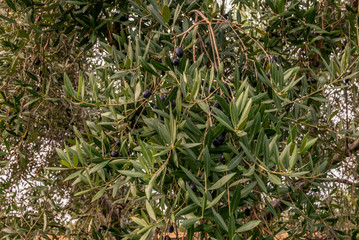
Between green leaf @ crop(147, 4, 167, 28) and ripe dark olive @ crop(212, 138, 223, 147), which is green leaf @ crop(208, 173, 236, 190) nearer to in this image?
ripe dark olive @ crop(212, 138, 223, 147)

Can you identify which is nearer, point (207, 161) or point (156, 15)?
point (207, 161)

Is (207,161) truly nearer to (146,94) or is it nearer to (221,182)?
(221,182)

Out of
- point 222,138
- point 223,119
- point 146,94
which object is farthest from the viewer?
point 146,94

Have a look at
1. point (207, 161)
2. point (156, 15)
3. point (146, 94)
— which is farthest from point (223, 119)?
point (156, 15)

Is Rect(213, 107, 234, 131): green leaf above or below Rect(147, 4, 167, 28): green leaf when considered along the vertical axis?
below

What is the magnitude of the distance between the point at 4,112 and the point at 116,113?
1071 mm

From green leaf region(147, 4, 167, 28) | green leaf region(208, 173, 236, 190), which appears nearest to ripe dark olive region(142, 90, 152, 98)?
green leaf region(147, 4, 167, 28)

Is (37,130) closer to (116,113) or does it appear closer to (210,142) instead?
(116,113)

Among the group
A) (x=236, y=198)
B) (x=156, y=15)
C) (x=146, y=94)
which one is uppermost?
(x=156, y=15)

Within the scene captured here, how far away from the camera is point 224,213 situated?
1022mm

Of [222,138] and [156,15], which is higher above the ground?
[156,15]

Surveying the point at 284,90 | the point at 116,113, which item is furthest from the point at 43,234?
the point at 284,90

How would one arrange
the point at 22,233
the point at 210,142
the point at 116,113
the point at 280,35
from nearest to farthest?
the point at 210,142
the point at 116,113
the point at 22,233
the point at 280,35

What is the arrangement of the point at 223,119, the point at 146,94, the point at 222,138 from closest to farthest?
the point at 223,119 → the point at 222,138 → the point at 146,94
